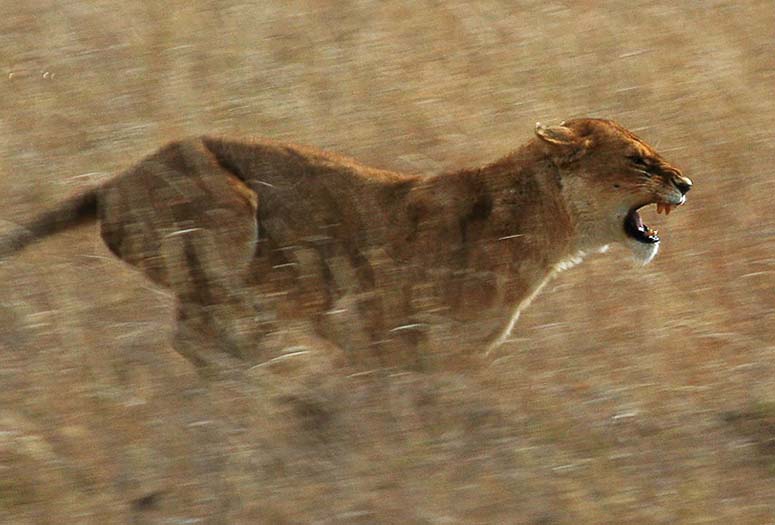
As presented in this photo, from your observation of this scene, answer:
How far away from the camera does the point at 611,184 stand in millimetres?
5715

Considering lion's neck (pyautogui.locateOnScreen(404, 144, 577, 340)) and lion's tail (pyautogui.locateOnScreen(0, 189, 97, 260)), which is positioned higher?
lion's tail (pyautogui.locateOnScreen(0, 189, 97, 260))

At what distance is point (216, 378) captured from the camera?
5000mm

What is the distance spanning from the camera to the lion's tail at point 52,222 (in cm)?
553

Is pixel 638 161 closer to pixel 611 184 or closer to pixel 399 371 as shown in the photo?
pixel 611 184

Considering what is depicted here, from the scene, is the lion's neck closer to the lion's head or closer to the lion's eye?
the lion's head

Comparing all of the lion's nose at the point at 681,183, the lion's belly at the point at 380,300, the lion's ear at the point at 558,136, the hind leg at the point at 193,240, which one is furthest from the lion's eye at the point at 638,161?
→ the hind leg at the point at 193,240

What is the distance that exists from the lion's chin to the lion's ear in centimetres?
48

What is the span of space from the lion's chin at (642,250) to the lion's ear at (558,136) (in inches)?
18.8

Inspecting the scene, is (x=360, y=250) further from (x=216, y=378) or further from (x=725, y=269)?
(x=725, y=269)

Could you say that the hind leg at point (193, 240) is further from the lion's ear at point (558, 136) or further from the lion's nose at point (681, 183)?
the lion's nose at point (681, 183)

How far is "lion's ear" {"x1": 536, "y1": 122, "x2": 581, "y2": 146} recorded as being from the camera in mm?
5750

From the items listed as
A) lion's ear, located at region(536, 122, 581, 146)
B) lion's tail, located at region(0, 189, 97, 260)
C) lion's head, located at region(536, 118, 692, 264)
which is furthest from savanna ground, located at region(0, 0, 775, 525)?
lion's ear, located at region(536, 122, 581, 146)

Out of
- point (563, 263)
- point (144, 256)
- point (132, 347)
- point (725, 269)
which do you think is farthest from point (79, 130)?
point (725, 269)

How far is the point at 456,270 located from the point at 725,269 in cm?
141
